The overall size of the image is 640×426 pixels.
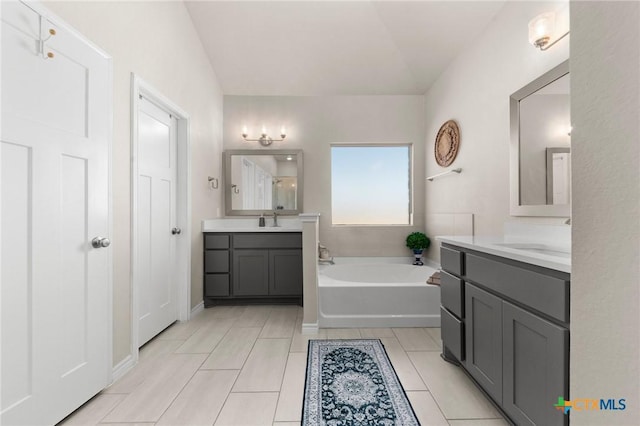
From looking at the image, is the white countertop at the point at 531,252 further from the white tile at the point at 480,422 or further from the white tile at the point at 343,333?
the white tile at the point at 343,333

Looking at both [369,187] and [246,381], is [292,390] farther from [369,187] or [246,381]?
Result: [369,187]

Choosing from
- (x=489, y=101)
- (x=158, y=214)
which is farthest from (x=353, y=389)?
(x=489, y=101)

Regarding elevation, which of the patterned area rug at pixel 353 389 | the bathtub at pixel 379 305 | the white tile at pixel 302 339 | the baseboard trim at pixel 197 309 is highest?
the bathtub at pixel 379 305

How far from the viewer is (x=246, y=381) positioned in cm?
179

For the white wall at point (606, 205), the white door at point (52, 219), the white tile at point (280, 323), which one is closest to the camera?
the white wall at point (606, 205)

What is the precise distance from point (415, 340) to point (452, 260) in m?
0.88

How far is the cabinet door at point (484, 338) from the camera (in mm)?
1394

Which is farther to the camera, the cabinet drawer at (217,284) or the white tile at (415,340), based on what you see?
the cabinet drawer at (217,284)

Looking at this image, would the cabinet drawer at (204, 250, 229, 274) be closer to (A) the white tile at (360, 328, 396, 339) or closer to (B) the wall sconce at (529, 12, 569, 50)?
(A) the white tile at (360, 328, 396, 339)

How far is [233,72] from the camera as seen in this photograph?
3.52 meters

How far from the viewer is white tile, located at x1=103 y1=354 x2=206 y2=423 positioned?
1496 millimetres

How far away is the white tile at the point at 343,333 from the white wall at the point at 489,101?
136 centimetres

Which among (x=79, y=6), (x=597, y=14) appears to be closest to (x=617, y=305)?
(x=597, y=14)
